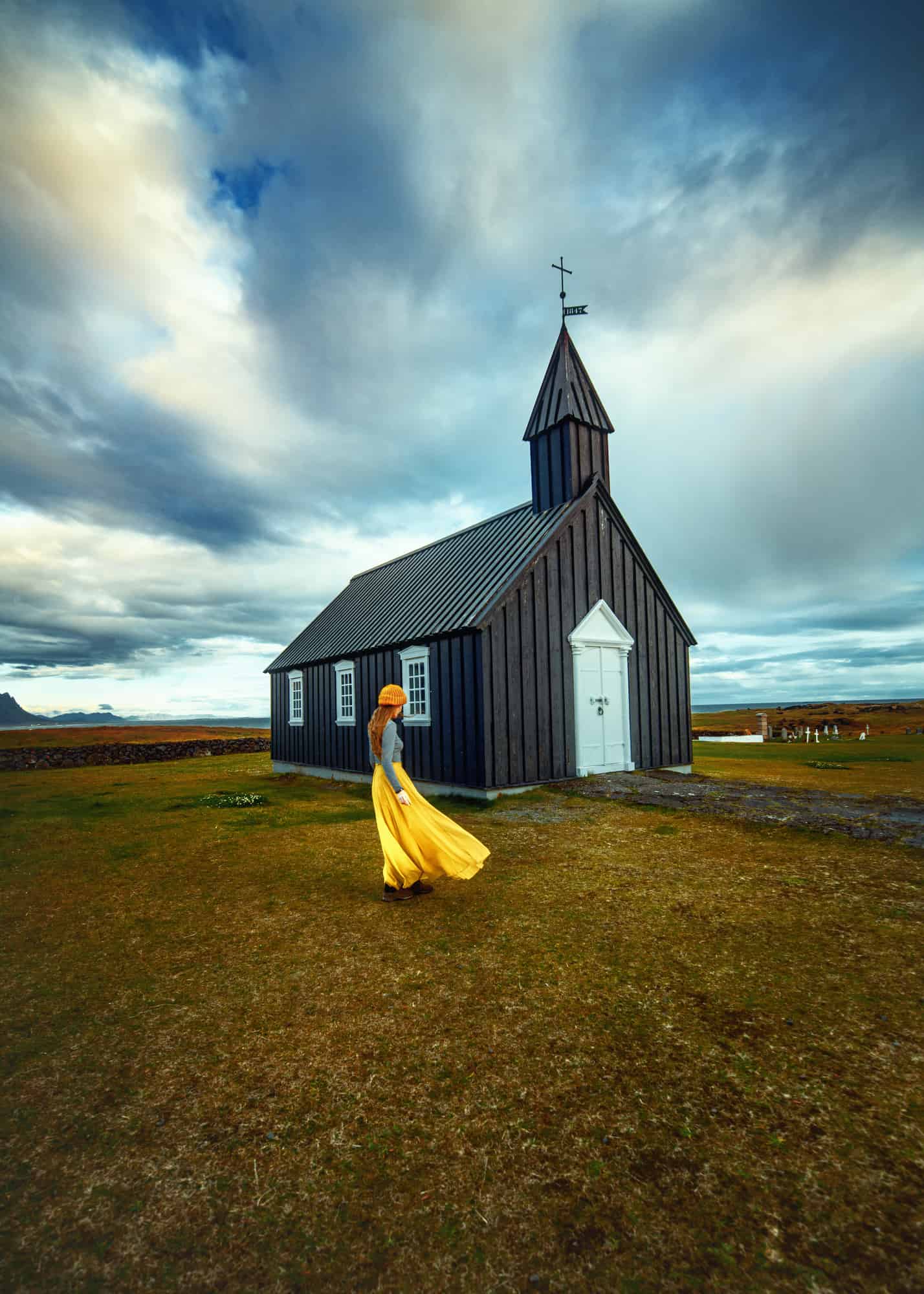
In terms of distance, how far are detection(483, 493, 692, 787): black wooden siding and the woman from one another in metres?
6.09

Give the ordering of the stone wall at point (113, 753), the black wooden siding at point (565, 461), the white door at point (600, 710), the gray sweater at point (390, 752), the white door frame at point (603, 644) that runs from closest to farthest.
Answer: the gray sweater at point (390, 752)
the white door frame at point (603, 644)
the white door at point (600, 710)
the black wooden siding at point (565, 461)
the stone wall at point (113, 753)

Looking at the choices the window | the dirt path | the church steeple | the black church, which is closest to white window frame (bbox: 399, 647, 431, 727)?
the black church

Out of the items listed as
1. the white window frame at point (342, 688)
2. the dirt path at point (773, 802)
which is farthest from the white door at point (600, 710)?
the white window frame at point (342, 688)

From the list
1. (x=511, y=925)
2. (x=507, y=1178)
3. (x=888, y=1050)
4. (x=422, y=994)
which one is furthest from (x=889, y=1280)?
(x=511, y=925)

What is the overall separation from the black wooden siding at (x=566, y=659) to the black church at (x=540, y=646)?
0.04 meters

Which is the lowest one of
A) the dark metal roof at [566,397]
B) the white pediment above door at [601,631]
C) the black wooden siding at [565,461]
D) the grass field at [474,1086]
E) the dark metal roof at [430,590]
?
the grass field at [474,1086]

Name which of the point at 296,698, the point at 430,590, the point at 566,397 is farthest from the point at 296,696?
the point at 566,397

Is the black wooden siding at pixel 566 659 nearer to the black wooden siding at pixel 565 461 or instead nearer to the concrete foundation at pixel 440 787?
the concrete foundation at pixel 440 787

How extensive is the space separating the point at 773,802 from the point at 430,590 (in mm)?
9840

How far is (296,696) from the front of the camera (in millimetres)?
22234

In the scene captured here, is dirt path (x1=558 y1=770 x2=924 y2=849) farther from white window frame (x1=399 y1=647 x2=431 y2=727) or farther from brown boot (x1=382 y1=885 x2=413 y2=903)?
brown boot (x1=382 y1=885 x2=413 y2=903)

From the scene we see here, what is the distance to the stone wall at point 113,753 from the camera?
25.5 metres

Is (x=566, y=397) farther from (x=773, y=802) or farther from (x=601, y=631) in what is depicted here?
(x=773, y=802)

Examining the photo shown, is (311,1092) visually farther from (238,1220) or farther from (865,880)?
(865,880)
